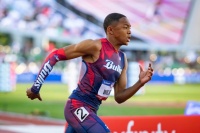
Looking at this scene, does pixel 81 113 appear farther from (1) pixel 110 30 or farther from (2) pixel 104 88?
(1) pixel 110 30

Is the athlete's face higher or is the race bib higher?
the athlete's face

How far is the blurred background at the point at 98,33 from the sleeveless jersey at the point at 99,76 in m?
29.9

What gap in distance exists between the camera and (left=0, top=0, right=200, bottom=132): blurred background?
41969mm

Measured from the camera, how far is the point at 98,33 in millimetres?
49844

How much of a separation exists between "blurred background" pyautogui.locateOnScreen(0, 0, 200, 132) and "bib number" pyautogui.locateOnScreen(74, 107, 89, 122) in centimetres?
2989

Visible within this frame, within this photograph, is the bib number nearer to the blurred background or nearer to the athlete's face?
the athlete's face

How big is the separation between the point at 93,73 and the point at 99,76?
7 cm

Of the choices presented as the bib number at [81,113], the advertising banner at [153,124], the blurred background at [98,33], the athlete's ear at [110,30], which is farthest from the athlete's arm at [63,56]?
the blurred background at [98,33]

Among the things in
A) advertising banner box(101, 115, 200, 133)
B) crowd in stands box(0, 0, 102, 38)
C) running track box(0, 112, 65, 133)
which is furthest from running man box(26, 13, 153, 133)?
crowd in stands box(0, 0, 102, 38)

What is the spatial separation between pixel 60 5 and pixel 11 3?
412 cm

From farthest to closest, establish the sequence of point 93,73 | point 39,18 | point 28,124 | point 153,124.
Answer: point 39,18
point 28,124
point 153,124
point 93,73

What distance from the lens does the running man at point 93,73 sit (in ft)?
23.8

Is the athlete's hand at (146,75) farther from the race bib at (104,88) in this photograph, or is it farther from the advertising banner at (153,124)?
the advertising banner at (153,124)

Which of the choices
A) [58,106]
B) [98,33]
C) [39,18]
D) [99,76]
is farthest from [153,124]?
[98,33]
